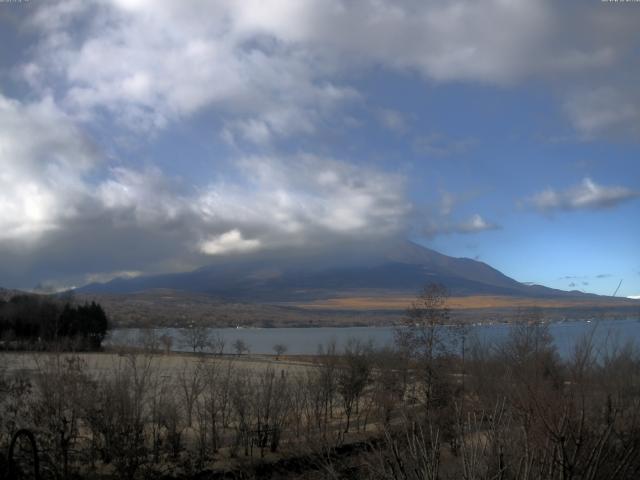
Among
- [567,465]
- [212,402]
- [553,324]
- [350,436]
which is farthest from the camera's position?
[553,324]

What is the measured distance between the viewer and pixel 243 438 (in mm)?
18484

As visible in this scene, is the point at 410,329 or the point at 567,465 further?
the point at 410,329

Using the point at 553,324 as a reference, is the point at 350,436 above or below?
below

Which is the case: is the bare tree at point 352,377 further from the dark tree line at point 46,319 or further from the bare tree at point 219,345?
the dark tree line at point 46,319

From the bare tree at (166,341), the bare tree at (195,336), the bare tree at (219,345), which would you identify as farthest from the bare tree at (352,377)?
the bare tree at (195,336)

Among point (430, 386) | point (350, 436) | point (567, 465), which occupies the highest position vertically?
point (567, 465)

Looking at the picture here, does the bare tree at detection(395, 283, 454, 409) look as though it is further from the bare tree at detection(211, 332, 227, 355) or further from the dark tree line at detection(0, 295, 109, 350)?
the dark tree line at detection(0, 295, 109, 350)

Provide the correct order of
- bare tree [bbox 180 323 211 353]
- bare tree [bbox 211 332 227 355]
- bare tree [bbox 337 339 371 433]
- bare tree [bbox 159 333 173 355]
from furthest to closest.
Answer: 1. bare tree [bbox 180 323 211 353]
2. bare tree [bbox 159 333 173 355]
3. bare tree [bbox 211 332 227 355]
4. bare tree [bbox 337 339 371 433]

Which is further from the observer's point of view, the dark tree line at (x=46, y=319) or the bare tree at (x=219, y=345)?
the dark tree line at (x=46, y=319)

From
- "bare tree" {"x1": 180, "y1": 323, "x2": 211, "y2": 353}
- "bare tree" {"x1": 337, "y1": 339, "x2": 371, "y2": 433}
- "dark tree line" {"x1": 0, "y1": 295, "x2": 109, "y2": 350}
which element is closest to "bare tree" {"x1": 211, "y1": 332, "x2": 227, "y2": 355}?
"bare tree" {"x1": 337, "y1": 339, "x2": 371, "y2": 433}

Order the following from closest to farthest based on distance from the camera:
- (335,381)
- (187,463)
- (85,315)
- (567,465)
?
(567,465) < (187,463) < (335,381) < (85,315)

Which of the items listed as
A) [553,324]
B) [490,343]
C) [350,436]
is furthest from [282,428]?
[553,324]

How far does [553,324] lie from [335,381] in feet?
50.9

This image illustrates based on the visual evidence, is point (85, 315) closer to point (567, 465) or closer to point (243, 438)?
point (243, 438)
